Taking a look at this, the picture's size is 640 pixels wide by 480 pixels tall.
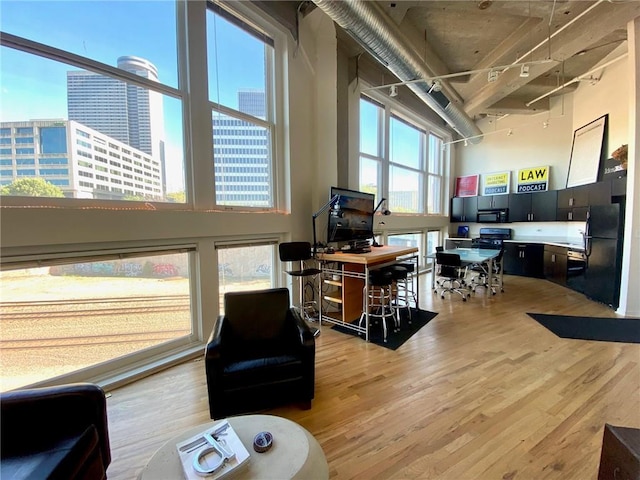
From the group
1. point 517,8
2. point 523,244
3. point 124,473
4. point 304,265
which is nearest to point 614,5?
point 517,8

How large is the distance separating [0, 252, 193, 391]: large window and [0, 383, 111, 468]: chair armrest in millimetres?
1094

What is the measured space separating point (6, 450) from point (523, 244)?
839cm

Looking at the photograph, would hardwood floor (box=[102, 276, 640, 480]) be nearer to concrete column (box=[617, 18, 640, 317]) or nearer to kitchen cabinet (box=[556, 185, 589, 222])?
concrete column (box=[617, 18, 640, 317])

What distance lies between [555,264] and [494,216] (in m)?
1.87

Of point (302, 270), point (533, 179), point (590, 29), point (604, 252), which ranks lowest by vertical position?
point (302, 270)

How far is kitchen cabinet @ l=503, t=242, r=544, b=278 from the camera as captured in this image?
6.41 meters

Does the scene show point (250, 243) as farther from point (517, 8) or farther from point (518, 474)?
point (517, 8)

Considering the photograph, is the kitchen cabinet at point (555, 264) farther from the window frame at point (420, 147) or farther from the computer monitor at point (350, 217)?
the computer monitor at point (350, 217)

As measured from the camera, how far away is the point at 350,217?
13.0 ft

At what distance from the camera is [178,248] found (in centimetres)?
285

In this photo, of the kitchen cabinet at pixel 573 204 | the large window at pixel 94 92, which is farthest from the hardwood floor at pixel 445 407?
the kitchen cabinet at pixel 573 204

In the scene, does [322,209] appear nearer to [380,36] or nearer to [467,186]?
[380,36]

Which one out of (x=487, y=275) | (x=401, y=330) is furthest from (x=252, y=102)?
(x=487, y=275)

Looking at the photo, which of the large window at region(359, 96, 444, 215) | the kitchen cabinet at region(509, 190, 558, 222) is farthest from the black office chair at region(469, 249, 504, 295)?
the large window at region(359, 96, 444, 215)
